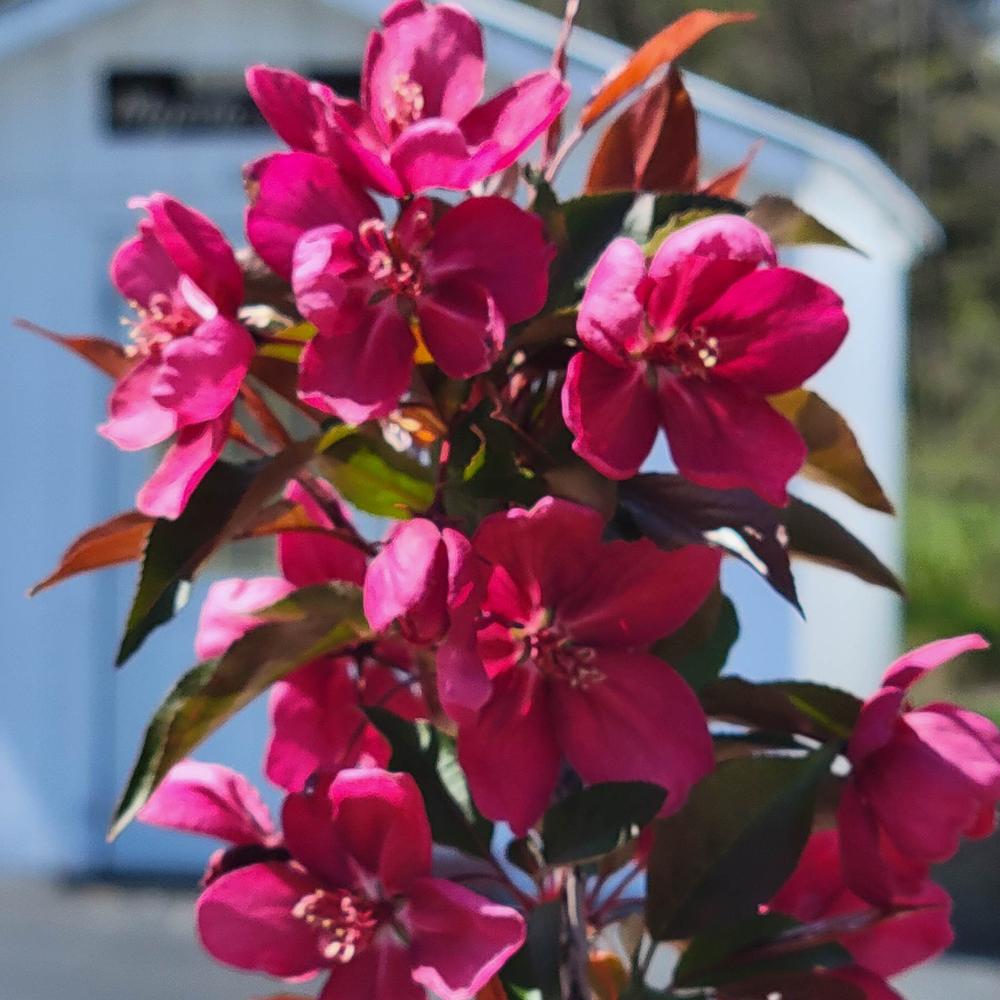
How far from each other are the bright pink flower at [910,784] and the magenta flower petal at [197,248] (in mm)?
356

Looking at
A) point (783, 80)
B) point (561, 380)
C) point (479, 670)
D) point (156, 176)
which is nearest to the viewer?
point (479, 670)

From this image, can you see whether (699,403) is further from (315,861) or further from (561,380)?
(315,861)

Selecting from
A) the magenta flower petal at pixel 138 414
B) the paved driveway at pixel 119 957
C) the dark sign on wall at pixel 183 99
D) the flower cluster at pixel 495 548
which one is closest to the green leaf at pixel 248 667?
the flower cluster at pixel 495 548

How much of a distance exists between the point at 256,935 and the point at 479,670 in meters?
0.18

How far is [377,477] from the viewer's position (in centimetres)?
77

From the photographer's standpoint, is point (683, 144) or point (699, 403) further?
point (683, 144)

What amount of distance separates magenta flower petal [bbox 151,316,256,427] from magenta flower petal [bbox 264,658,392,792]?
0.59 ft

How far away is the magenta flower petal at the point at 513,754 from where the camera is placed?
2.32 ft

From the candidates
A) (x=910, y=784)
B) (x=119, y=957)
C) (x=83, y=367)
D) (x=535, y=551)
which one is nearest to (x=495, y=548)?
(x=535, y=551)

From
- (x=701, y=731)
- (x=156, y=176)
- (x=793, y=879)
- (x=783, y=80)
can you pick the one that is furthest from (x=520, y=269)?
(x=783, y=80)

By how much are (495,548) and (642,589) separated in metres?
0.07

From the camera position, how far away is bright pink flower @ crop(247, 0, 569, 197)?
0.69 meters

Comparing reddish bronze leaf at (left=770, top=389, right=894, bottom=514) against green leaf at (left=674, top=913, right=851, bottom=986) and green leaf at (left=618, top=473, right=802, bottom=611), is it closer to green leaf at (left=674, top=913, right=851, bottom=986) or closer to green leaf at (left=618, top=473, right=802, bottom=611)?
green leaf at (left=618, top=473, right=802, bottom=611)

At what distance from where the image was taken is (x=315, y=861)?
0.73 meters
